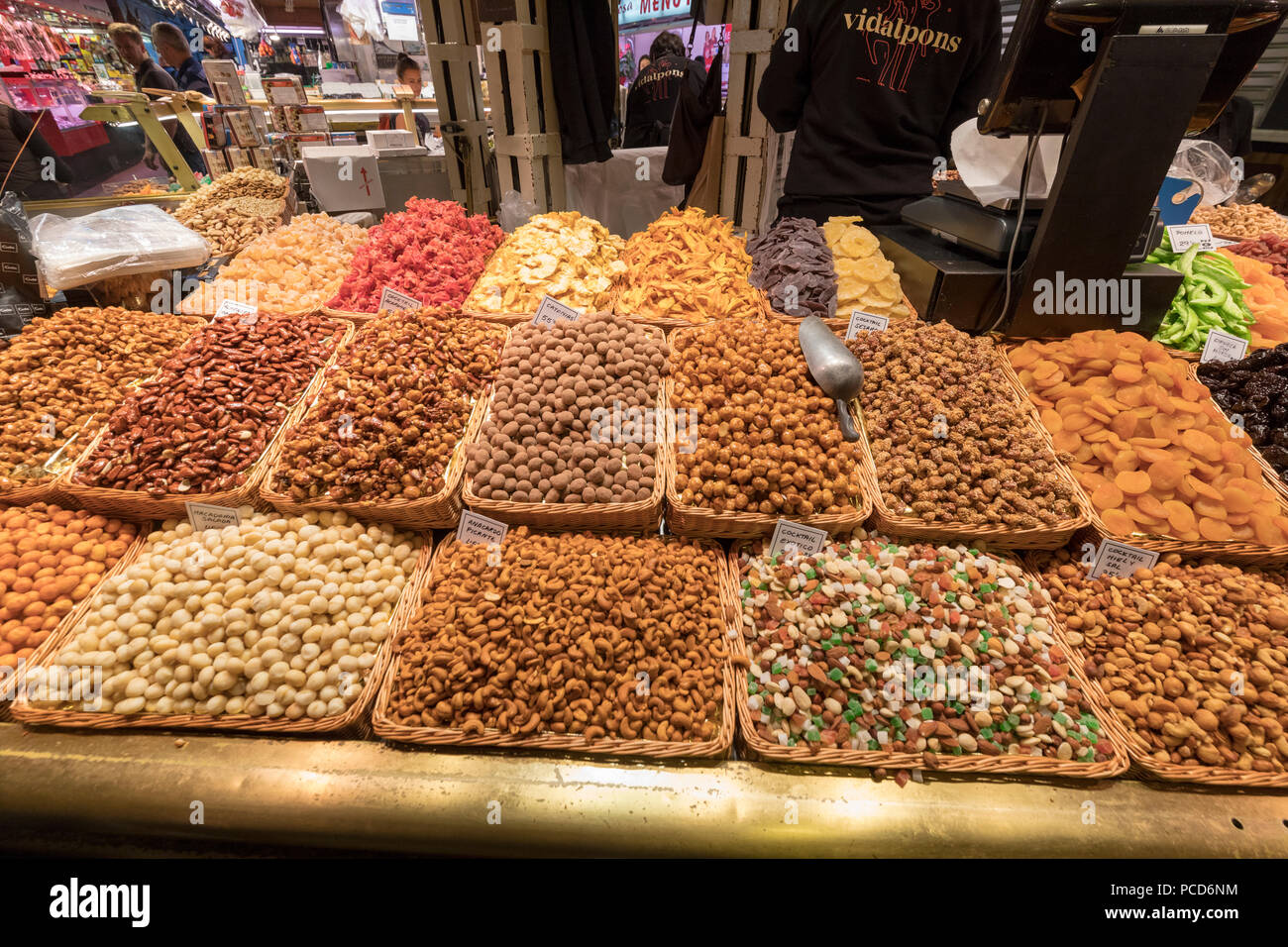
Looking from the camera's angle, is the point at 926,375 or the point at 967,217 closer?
the point at 926,375

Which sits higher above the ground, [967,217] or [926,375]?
[967,217]

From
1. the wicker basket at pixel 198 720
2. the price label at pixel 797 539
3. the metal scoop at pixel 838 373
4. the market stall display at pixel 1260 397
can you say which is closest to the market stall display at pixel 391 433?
the wicker basket at pixel 198 720

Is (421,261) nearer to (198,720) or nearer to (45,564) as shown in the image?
(45,564)

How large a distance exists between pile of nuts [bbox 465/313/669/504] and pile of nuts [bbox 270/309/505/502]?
0.11 metres

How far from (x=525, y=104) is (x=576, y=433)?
2.98 m

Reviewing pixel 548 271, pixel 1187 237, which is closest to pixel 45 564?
pixel 548 271

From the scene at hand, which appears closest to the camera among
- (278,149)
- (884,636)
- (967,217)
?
(884,636)

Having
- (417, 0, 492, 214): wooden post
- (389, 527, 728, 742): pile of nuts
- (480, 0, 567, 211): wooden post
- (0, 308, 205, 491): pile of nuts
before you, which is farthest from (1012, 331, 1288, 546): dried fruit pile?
(417, 0, 492, 214): wooden post

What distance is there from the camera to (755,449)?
154 cm

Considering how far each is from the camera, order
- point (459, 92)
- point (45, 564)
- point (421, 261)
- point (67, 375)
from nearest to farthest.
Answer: point (45, 564) < point (67, 375) < point (421, 261) < point (459, 92)

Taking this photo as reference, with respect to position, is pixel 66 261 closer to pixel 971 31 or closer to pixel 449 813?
pixel 449 813

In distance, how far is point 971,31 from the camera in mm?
2574

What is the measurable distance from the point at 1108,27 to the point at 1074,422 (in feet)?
3.38
